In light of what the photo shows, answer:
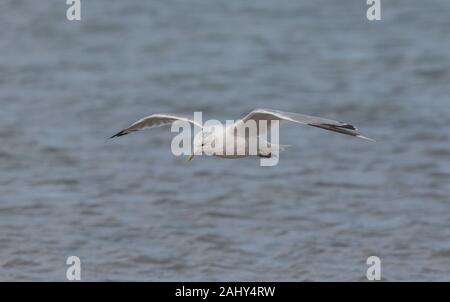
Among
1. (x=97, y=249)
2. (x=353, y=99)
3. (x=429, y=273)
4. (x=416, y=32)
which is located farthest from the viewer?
(x=416, y=32)

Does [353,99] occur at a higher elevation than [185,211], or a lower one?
higher

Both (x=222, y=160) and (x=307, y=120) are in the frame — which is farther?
(x=222, y=160)

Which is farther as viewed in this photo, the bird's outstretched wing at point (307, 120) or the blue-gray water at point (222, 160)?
the blue-gray water at point (222, 160)

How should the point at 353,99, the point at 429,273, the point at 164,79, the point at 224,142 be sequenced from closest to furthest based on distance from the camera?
the point at 224,142 → the point at 429,273 → the point at 353,99 → the point at 164,79

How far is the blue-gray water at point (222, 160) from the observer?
11.1 meters

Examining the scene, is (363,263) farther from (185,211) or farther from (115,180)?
(115,180)

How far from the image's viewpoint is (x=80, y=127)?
1551cm

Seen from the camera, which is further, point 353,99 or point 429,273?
point 353,99

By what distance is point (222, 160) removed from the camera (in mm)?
13984

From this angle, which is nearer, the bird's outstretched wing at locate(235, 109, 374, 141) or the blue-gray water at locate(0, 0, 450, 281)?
the bird's outstretched wing at locate(235, 109, 374, 141)

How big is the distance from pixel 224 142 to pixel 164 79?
9.49 metres

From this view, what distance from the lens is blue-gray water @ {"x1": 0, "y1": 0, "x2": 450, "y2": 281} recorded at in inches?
436

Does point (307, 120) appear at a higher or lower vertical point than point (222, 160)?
higher

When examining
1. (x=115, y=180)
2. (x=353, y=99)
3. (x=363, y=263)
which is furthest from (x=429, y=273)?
(x=353, y=99)
